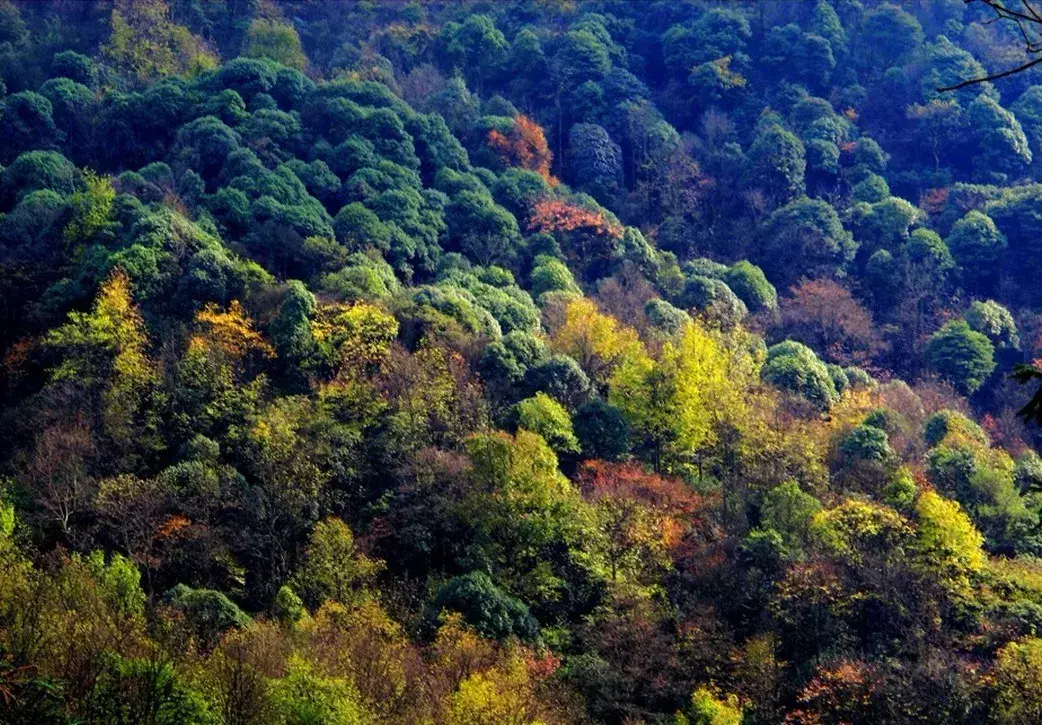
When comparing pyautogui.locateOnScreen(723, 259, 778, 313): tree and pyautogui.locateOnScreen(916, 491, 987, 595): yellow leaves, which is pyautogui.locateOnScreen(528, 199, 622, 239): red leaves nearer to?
pyautogui.locateOnScreen(723, 259, 778, 313): tree

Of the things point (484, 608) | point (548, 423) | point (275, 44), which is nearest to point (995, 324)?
point (548, 423)

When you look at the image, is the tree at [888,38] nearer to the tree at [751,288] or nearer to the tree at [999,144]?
the tree at [999,144]

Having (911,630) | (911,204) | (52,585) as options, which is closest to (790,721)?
(911,630)

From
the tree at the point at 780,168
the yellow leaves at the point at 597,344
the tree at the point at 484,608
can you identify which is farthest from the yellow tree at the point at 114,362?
the tree at the point at 780,168

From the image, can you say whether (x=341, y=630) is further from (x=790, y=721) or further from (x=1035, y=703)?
(x=1035, y=703)

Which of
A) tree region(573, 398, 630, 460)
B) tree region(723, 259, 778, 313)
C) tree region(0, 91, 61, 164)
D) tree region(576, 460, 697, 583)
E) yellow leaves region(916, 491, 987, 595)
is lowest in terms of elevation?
tree region(0, 91, 61, 164)

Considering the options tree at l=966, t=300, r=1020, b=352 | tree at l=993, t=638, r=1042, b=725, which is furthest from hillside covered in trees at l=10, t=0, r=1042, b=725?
tree at l=966, t=300, r=1020, b=352

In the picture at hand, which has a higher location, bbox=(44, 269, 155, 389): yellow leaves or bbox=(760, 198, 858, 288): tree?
bbox=(760, 198, 858, 288): tree
